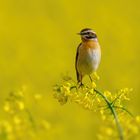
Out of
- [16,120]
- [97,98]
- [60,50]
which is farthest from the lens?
[60,50]

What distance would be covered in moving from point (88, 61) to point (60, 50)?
6.27 m

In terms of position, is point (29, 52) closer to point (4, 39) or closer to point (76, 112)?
point (4, 39)

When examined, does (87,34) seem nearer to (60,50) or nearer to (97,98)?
(97,98)

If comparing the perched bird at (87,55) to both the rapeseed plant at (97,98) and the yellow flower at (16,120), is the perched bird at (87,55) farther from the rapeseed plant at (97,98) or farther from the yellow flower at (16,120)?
the rapeseed plant at (97,98)

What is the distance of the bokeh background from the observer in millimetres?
8836

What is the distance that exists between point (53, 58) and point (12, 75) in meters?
1.31

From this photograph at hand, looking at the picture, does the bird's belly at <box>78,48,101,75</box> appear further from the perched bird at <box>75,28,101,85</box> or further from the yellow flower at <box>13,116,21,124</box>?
the yellow flower at <box>13,116,21,124</box>

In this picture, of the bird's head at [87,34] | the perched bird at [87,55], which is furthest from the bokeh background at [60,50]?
the bird's head at [87,34]

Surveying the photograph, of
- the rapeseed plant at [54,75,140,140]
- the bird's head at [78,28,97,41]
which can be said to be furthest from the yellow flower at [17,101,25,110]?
the bird's head at [78,28,97,41]

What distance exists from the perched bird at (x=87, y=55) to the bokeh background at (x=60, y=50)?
787 mm

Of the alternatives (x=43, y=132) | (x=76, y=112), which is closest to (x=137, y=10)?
(x=76, y=112)

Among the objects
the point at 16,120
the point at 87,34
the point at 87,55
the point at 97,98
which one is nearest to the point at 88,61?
the point at 87,55

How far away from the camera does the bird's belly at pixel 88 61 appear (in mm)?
6168

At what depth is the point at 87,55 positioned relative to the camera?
624cm
